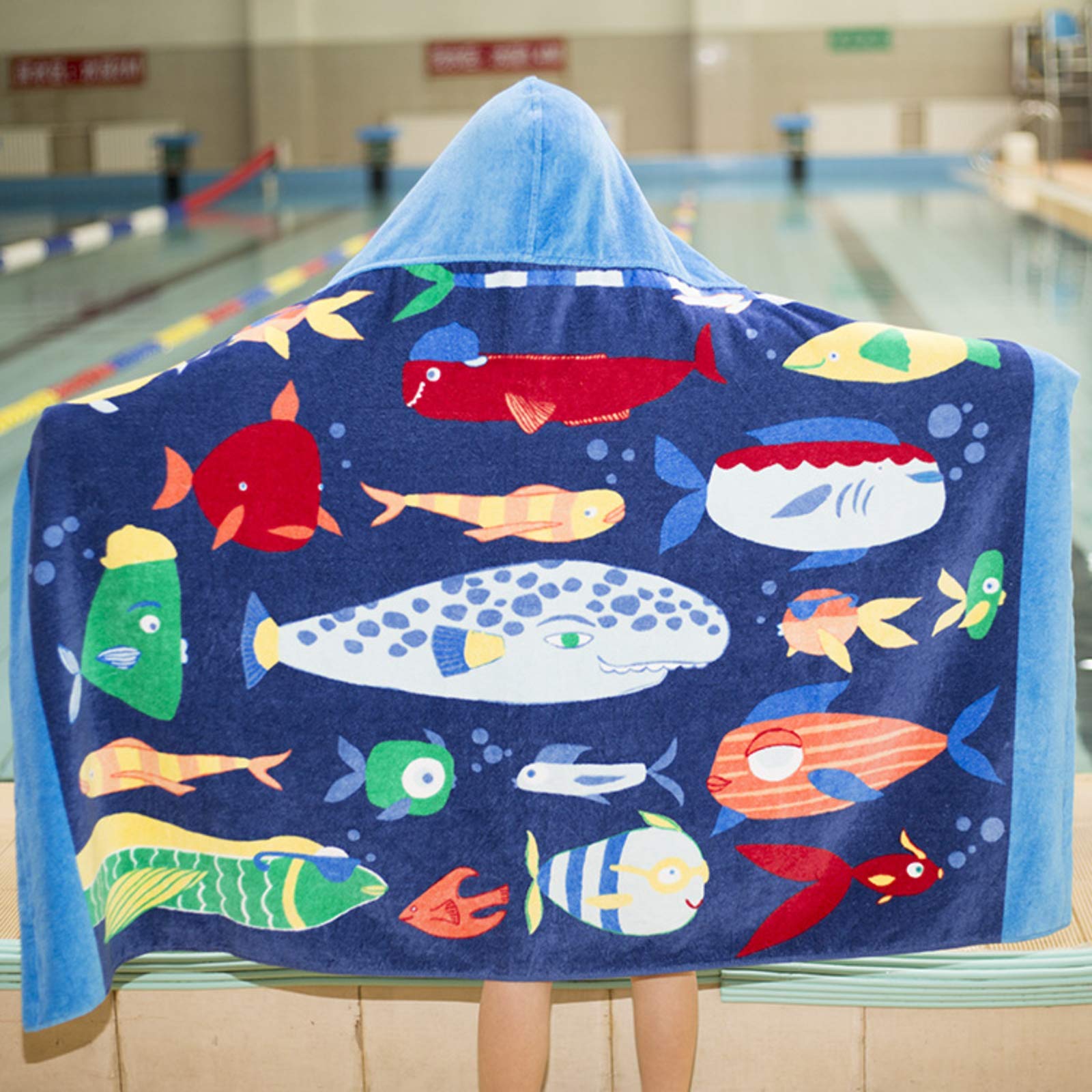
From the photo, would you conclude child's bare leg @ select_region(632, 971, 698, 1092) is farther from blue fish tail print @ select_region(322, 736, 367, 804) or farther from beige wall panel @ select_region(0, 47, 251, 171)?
beige wall panel @ select_region(0, 47, 251, 171)

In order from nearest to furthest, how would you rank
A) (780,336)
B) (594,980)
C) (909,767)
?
(780,336) → (909,767) → (594,980)

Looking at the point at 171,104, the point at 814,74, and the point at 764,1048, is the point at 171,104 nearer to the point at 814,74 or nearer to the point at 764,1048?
the point at 814,74

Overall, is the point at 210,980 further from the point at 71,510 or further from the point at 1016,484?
the point at 1016,484

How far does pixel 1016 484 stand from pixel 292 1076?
125 centimetres

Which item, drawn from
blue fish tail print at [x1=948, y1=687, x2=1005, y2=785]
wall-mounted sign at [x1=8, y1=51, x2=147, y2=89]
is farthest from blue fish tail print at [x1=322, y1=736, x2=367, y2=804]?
wall-mounted sign at [x1=8, y1=51, x2=147, y2=89]

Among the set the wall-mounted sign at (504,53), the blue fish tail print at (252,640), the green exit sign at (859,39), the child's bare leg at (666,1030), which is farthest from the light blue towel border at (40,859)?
the green exit sign at (859,39)

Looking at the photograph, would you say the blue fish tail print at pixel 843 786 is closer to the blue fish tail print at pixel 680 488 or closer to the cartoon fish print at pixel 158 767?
the blue fish tail print at pixel 680 488

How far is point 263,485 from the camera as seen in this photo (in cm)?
146

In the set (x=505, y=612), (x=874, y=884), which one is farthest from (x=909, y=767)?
(x=505, y=612)

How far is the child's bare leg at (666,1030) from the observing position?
5.26 ft

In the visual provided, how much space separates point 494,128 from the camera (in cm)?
144

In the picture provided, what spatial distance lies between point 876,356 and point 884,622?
293 millimetres

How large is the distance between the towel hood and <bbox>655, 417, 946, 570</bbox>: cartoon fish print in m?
0.22

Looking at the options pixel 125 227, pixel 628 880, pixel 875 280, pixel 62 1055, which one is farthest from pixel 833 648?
pixel 125 227
